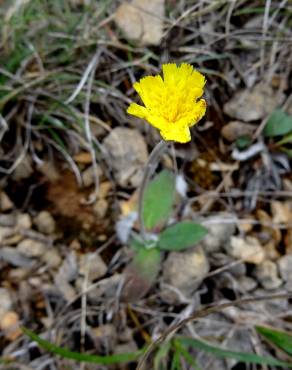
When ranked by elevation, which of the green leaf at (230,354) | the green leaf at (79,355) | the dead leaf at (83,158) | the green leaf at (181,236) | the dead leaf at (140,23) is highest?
the dead leaf at (140,23)

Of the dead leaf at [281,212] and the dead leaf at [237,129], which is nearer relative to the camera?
the dead leaf at [281,212]

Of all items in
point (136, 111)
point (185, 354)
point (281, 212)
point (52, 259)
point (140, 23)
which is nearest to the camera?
point (136, 111)

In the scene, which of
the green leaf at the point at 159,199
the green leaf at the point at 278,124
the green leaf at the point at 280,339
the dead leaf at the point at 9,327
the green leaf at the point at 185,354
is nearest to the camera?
the green leaf at the point at 280,339

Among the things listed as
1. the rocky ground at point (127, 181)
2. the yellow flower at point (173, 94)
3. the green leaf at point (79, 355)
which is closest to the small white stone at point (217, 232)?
the rocky ground at point (127, 181)

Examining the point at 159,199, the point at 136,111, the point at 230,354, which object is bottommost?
the point at 230,354

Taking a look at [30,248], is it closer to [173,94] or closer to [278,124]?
[173,94]

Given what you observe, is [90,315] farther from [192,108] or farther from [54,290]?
[192,108]

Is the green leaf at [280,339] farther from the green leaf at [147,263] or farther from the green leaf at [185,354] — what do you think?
the green leaf at [147,263]

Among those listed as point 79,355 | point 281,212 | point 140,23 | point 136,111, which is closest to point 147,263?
point 79,355
